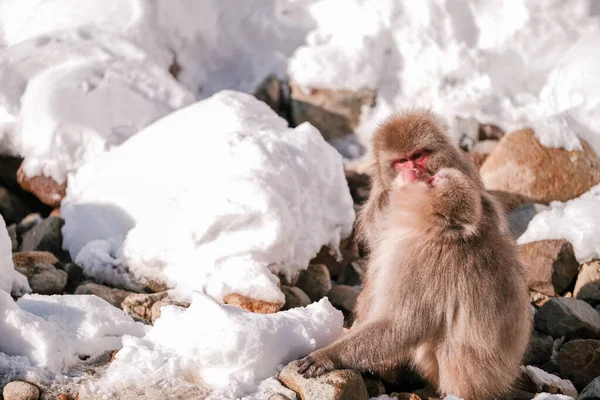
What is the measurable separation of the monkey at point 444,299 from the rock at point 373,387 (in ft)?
0.15

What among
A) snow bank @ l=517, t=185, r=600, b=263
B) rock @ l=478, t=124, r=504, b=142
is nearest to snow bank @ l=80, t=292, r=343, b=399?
snow bank @ l=517, t=185, r=600, b=263

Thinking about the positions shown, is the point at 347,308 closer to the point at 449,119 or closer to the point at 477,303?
the point at 477,303

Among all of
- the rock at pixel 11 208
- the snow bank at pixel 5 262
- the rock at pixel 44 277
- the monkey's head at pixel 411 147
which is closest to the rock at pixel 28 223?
the rock at pixel 11 208

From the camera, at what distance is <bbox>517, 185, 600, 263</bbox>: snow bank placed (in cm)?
464

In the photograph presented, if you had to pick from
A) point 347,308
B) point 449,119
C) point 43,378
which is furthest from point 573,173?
point 43,378

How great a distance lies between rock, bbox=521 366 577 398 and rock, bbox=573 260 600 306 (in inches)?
44.8

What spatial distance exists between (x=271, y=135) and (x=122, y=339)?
2143mm

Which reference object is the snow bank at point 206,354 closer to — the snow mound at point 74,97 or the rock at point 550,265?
the rock at point 550,265

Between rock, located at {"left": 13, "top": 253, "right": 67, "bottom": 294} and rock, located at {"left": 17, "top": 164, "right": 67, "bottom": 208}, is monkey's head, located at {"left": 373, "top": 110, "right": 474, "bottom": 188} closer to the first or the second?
rock, located at {"left": 13, "top": 253, "right": 67, "bottom": 294}

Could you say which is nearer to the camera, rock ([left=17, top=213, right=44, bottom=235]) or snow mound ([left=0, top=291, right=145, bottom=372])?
snow mound ([left=0, top=291, right=145, bottom=372])

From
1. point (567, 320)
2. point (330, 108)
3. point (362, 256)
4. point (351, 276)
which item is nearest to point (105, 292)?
point (351, 276)

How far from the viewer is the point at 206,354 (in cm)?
267

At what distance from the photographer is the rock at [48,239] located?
4.68m

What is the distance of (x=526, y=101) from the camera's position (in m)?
6.61
